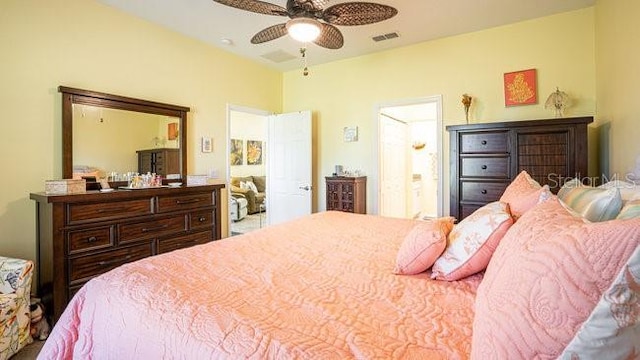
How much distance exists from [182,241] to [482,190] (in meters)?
3.12

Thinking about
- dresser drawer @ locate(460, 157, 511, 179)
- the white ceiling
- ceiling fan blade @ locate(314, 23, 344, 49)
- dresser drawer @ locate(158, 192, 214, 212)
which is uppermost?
the white ceiling

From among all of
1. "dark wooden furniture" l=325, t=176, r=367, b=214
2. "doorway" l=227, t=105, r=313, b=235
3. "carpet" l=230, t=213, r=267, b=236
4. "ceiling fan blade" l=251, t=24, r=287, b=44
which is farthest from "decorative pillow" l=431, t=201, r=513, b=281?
"carpet" l=230, t=213, r=267, b=236

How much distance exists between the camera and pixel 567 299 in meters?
0.57

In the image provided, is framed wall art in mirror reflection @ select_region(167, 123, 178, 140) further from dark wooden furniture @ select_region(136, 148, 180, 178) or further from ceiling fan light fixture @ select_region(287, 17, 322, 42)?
ceiling fan light fixture @ select_region(287, 17, 322, 42)

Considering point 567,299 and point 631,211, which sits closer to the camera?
point 567,299

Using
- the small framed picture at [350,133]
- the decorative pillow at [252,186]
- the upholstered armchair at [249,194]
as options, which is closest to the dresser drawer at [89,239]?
the small framed picture at [350,133]

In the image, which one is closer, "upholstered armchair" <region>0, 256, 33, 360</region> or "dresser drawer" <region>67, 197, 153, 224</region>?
"upholstered armchair" <region>0, 256, 33, 360</region>

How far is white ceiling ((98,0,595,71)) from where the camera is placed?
9.79 feet

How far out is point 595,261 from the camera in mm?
564

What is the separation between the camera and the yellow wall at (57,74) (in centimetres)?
246

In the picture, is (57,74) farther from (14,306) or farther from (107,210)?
(14,306)

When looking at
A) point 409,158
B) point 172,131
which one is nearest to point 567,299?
point 172,131

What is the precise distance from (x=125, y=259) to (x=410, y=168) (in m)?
5.35

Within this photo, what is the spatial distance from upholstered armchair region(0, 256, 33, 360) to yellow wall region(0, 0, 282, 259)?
661 millimetres
